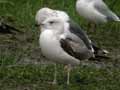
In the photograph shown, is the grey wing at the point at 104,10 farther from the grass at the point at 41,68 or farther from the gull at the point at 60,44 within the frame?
the gull at the point at 60,44

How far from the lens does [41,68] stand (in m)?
8.10

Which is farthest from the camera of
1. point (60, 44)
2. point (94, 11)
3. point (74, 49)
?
point (94, 11)

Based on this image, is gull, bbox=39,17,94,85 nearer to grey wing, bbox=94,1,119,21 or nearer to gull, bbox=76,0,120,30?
gull, bbox=76,0,120,30

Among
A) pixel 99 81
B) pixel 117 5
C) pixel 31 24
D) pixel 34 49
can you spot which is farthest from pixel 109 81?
pixel 117 5

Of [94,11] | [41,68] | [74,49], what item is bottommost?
[41,68]

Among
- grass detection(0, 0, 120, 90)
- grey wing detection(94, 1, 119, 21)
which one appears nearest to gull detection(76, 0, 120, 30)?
grey wing detection(94, 1, 119, 21)

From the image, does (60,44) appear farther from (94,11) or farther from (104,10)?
(104,10)

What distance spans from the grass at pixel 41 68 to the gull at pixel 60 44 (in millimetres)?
360

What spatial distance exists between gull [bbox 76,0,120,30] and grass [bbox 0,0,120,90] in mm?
232

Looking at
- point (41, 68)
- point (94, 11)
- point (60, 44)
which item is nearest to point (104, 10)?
point (94, 11)

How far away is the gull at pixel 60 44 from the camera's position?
6973 mm

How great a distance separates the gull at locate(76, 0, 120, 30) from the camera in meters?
10.8

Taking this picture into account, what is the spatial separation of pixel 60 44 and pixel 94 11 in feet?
12.9

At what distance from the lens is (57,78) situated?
25.2 feet
